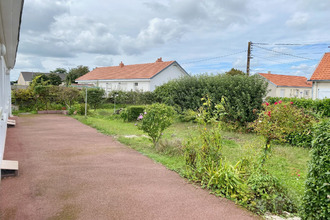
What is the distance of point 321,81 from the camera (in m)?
15.5

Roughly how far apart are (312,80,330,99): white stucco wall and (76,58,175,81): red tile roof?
54.2 ft

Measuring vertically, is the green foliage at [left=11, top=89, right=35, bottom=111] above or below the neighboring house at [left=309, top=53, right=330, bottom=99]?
below

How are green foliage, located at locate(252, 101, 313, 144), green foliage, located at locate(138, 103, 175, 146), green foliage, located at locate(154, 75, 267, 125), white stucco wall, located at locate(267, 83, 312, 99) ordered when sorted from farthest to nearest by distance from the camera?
1. white stucco wall, located at locate(267, 83, 312, 99)
2. green foliage, located at locate(154, 75, 267, 125)
3. green foliage, located at locate(138, 103, 175, 146)
4. green foliage, located at locate(252, 101, 313, 144)

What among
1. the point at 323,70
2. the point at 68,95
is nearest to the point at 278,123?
the point at 323,70

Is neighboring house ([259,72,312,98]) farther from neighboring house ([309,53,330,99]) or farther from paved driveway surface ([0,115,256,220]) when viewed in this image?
paved driveway surface ([0,115,256,220])

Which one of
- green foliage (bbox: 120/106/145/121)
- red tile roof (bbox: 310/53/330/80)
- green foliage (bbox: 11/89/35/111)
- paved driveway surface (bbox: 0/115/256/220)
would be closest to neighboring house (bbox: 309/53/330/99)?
red tile roof (bbox: 310/53/330/80)

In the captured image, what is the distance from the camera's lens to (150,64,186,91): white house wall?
27.9 metres

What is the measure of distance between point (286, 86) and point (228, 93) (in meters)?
27.8

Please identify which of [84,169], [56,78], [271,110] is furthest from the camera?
[56,78]

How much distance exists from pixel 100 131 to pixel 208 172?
7370mm

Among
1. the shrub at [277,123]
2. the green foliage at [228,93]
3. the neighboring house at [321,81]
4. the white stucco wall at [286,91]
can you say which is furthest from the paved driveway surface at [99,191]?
the white stucco wall at [286,91]

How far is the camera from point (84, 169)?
18.6ft

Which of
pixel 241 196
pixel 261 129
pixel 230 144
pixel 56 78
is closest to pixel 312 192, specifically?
pixel 241 196

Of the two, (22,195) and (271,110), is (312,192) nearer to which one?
(271,110)
